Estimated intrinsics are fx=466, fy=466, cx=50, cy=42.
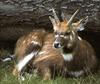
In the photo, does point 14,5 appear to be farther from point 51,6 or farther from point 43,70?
point 43,70

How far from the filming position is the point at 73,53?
845 centimetres

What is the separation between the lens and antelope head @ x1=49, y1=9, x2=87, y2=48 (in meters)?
8.05

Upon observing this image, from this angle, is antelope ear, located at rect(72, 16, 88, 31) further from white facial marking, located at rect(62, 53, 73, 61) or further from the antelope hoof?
the antelope hoof

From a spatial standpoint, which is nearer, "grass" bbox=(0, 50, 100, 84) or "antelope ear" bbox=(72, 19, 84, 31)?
"grass" bbox=(0, 50, 100, 84)

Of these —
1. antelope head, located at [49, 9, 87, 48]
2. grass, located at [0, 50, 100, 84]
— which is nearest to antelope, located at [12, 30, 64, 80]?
grass, located at [0, 50, 100, 84]

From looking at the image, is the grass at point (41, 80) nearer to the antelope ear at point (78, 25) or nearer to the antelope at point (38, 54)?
the antelope at point (38, 54)

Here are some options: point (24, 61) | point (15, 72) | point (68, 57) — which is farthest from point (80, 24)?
point (15, 72)

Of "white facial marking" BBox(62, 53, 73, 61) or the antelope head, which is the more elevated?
the antelope head

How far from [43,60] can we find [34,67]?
252 mm

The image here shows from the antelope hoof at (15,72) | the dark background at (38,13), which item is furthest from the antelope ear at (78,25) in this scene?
the antelope hoof at (15,72)

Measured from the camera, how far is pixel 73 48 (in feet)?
27.5

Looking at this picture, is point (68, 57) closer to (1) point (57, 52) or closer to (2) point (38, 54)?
(1) point (57, 52)

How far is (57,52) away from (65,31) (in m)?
0.92

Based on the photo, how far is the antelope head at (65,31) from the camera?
26.4 feet
